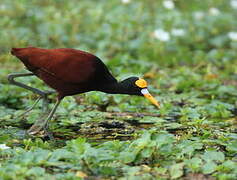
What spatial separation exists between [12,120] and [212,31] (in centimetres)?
557

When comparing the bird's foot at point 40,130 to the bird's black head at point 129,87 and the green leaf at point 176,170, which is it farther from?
the green leaf at point 176,170

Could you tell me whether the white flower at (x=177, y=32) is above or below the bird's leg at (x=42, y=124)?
above

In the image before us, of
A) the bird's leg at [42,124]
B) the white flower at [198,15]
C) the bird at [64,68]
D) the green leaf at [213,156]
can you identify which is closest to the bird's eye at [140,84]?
the bird at [64,68]

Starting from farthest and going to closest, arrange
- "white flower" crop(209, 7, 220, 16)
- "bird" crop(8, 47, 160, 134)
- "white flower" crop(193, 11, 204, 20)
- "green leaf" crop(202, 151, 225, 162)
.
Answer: "white flower" crop(209, 7, 220, 16)
"white flower" crop(193, 11, 204, 20)
"bird" crop(8, 47, 160, 134)
"green leaf" crop(202, 151, 225, 162)

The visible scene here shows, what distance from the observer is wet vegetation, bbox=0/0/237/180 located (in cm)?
434

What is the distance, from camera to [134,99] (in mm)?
6785

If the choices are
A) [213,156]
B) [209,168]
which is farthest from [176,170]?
[213,156]

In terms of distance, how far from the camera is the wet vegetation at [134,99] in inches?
171

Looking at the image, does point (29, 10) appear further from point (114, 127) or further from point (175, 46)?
point (114, 127)

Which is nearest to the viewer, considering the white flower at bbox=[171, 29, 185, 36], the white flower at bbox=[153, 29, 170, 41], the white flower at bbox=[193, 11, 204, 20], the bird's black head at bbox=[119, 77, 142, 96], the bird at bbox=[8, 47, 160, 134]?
the bird at bbox=[8, 47, 160, 134]

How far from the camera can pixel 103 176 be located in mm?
4266

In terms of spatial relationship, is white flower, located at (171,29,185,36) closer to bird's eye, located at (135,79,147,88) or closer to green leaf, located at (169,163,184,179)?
bird's eye, located at (135,79,147,88)

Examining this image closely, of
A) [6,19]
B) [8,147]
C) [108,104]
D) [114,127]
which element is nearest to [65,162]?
[8,147]

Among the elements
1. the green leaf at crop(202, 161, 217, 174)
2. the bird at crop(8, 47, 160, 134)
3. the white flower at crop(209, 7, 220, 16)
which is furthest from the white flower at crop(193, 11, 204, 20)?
the green leaf at crop(202, 161, 217, 174)
